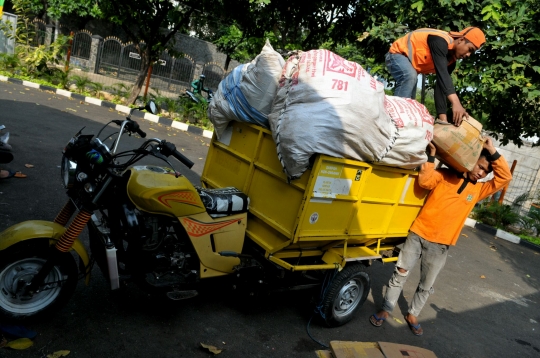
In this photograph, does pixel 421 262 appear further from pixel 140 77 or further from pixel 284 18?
pixel 140 77

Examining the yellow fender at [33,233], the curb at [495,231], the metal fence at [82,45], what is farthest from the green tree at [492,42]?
the metal fence at [82,45]

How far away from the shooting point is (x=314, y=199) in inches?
120

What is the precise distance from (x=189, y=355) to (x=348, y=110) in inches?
81.7

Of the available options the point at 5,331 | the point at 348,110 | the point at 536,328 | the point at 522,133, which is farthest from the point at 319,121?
the point at 522,133

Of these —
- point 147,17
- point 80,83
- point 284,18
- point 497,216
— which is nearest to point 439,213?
point 497,216

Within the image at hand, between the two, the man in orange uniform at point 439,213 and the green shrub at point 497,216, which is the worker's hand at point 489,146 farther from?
the green shrub at point 497,216

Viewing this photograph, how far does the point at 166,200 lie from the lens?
277 cm

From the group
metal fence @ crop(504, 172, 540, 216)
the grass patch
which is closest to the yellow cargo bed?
the grass patch

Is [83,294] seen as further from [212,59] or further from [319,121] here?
[212,59]

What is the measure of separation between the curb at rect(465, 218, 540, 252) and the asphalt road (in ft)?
5.75

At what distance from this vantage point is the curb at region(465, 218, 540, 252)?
30.5 ft

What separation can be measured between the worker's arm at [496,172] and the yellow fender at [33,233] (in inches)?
140

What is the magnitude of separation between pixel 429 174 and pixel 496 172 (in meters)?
0.71

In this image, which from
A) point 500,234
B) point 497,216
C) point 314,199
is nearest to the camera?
point 314,199
